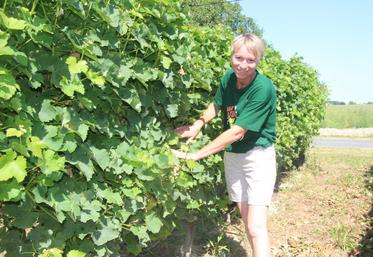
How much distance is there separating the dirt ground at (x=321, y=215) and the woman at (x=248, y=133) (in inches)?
60.3

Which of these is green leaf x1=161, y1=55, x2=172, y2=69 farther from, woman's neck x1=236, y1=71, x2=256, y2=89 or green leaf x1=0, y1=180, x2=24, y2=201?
green leaf x1=0, y1=180, x2=24, y2=201

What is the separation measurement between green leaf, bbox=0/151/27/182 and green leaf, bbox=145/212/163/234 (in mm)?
1336

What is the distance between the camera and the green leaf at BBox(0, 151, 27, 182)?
1.95 meters

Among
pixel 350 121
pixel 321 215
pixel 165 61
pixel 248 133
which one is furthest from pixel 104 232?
pixel 350 121

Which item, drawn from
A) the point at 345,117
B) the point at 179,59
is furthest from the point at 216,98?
the point at 345,117

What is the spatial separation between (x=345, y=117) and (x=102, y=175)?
53.9 m

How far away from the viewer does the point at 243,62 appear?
3.69 m

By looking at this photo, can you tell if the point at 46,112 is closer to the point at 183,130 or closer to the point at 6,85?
the point at 6,85

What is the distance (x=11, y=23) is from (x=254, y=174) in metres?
2.62

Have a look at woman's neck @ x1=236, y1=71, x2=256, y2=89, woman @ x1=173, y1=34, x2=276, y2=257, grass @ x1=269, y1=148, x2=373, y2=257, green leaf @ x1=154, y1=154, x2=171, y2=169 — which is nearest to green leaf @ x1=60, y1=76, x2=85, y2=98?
green leaf @ x1=154, y1=154, x2=171, y2=169

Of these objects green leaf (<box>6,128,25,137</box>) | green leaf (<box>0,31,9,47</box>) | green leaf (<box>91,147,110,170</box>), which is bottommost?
green leaf (<box>91,147,110,170</box>)

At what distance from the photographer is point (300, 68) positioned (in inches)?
406

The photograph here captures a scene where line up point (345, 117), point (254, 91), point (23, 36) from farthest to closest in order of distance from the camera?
1. point (345, 117)
2. point (254, 91)
3. point (23, 36)

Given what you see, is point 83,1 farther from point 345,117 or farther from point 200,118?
point 345,117
